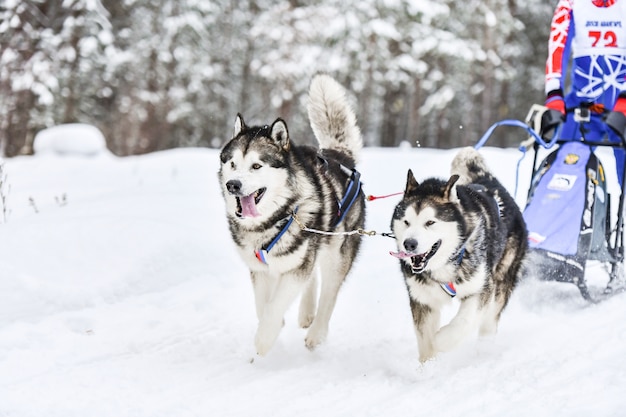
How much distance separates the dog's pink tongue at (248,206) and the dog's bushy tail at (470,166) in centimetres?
129

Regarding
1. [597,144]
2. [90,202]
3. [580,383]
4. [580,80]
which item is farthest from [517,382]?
[90,202]

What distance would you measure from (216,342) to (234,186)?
1.17 meters

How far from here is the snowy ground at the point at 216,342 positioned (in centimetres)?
254

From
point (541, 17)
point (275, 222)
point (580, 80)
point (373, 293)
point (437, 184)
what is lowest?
point (373, 293)

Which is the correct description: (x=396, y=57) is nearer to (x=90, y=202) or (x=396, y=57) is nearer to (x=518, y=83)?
(x=518, y=83)

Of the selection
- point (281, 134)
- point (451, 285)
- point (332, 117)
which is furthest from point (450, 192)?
point (332, 117)

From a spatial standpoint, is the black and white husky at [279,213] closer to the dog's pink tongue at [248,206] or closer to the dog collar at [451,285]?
the dog's pink tongue at [248,206]

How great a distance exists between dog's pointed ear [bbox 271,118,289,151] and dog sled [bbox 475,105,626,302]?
48.3 inches

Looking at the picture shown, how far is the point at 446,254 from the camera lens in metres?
2.95

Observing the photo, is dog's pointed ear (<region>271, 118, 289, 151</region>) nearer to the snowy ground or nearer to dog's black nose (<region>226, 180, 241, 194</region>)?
dog's black nose (<region>226, 180, 241, 194</region>)

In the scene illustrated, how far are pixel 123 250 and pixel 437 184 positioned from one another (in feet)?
9.37

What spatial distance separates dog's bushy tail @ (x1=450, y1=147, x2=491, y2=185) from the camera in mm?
3736

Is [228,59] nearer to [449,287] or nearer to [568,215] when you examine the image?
[568,215]

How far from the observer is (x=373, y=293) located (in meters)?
4.74
